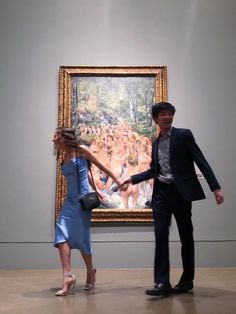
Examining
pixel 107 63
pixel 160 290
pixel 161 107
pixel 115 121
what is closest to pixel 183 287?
pixel 160 290

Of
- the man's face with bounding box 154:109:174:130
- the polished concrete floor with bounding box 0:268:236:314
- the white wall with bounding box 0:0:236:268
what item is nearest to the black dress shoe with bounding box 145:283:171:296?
the polished concrete floor with bounding box 0:268:236:314

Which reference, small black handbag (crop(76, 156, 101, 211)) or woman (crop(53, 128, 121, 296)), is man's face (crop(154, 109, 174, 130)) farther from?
small black handbag (crop(76, 156, 101, 211))

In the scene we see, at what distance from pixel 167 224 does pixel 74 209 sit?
766 millimetres

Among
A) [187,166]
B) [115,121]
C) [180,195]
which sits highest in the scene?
[115,121]

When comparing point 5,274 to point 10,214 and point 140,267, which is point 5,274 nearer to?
Result: point 10,214

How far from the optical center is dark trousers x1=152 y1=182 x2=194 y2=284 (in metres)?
3.08

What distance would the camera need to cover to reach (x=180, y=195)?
3.17 meters

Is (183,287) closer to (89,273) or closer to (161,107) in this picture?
(89,273)

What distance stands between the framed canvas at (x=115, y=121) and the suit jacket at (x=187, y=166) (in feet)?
4.36

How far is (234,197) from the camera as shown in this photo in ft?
15.2

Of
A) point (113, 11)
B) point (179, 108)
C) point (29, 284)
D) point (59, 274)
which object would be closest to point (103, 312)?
point (29, 284)

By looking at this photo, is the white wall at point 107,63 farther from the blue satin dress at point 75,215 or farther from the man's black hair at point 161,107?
the man's black hair at point 161,107

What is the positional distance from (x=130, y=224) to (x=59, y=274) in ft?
3.15

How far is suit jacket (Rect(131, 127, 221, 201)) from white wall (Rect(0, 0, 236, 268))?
1.52m
